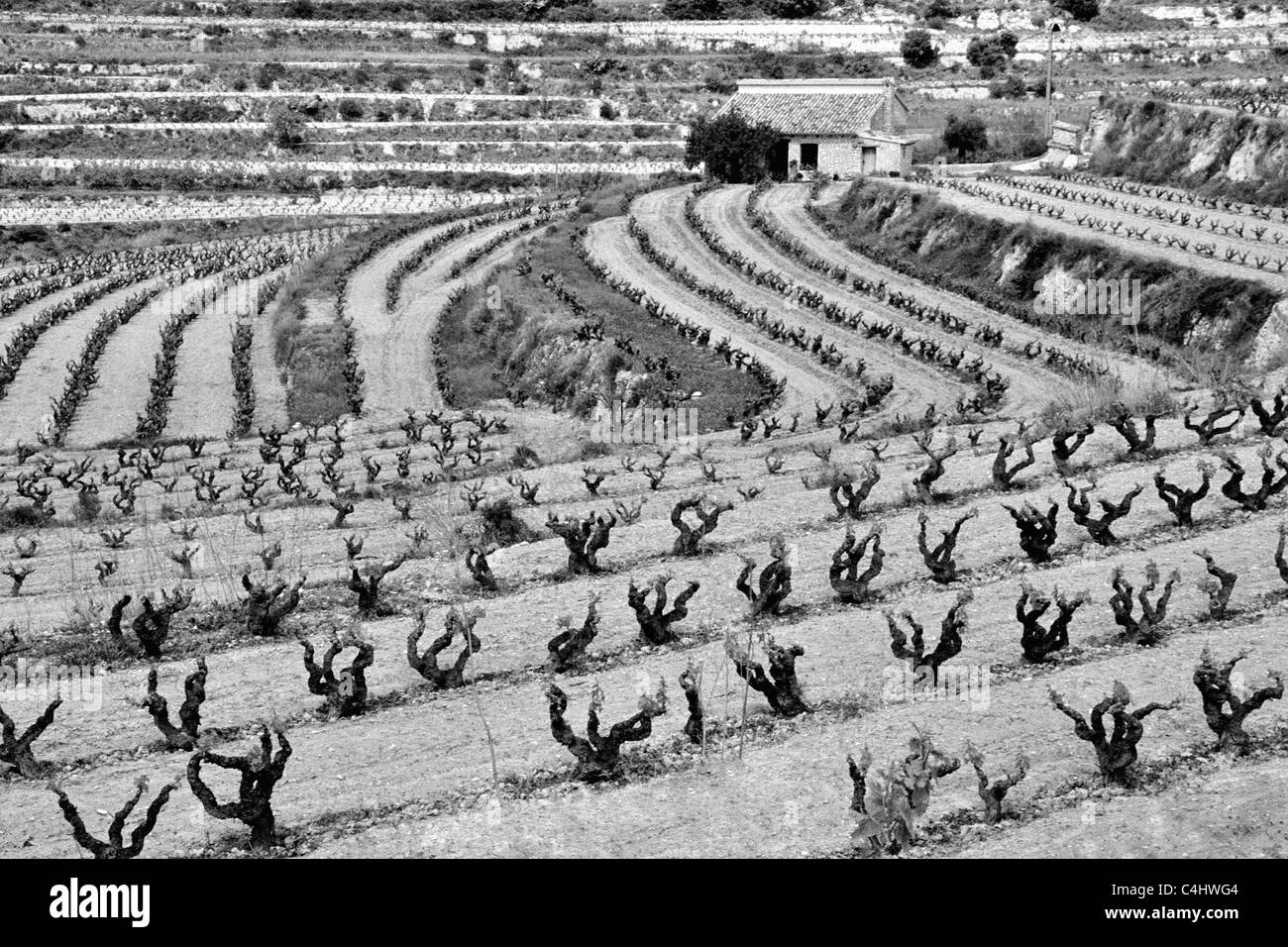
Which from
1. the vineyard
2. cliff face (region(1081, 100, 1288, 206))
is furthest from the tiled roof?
cliff face (region(1081, 100, 1288, 206))

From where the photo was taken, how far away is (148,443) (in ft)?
132

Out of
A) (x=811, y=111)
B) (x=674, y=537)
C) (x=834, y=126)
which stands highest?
(x=811, y=111)

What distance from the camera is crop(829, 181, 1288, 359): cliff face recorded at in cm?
3844

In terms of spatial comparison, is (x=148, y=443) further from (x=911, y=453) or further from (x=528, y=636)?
(x=528, y=636)

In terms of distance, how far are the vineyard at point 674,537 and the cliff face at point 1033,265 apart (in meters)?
0.19

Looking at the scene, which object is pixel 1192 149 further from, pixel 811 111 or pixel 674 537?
pixel 674 537

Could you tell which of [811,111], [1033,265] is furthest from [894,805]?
[811,111]

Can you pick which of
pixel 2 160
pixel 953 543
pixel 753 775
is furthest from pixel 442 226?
pixel 753 775

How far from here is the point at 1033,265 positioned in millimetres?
48469

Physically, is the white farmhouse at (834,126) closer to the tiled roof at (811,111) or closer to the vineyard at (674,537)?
the tiled roof at (811,111)

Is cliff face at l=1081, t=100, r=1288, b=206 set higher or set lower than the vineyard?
higher

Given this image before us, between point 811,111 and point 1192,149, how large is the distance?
82.6ft

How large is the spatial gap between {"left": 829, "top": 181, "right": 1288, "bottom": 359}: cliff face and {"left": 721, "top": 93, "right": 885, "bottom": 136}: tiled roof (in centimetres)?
1445

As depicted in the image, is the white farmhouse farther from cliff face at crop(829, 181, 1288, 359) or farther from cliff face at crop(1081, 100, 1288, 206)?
cliff face at crop(829, 181, 1288, 359)
